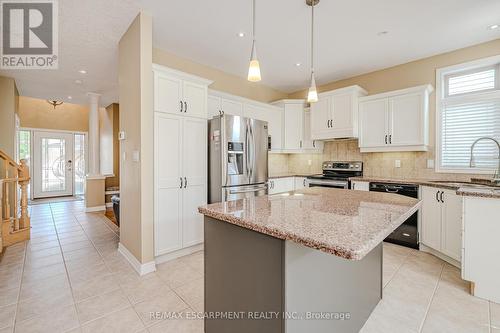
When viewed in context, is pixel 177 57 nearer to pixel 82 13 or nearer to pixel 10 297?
pixel 82 13

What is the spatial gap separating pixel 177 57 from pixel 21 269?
10.9 feet

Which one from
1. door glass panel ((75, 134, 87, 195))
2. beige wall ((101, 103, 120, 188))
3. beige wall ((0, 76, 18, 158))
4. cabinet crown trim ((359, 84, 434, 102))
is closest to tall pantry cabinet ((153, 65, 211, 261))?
cabinet crown trim ((359, 84, 434, 102))

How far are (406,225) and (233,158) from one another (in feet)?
8.54

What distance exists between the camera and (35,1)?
2383 millimetres

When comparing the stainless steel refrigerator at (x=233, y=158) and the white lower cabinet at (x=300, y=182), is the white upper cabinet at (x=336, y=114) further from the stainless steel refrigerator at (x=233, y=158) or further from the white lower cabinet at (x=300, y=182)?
the stainless steel refrigerator at (x=233, y=158)

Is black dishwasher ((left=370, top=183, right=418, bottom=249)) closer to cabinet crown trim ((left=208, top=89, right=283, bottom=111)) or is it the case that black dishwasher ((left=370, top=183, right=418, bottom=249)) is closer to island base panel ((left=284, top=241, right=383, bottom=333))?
island base panel ((left=284, top=241, right=383, bottom=333))

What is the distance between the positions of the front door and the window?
31.8 feet

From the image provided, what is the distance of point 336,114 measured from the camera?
417 cm

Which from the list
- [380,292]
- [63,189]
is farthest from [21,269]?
[63,189]

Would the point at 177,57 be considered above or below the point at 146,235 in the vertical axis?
above

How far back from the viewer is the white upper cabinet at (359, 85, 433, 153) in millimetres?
3383

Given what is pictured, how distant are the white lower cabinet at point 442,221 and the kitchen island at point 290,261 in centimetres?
177

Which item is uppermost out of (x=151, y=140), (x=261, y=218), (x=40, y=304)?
(x=151, y=140)

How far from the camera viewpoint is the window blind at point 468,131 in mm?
3100
